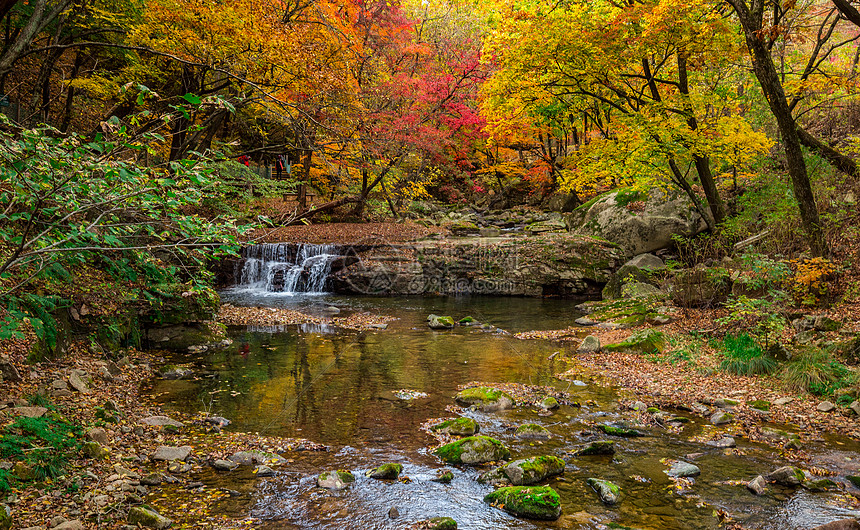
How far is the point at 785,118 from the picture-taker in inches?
310

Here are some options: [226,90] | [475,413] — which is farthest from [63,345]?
[226,90]

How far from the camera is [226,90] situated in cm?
1086

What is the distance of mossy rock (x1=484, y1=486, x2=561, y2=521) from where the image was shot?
401 cm

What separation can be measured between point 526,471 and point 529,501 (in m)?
0.48

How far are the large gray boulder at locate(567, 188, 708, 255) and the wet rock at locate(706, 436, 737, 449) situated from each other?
11.4 meters

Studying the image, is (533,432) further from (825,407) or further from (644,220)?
(644,220)

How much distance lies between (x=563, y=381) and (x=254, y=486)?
5016mm

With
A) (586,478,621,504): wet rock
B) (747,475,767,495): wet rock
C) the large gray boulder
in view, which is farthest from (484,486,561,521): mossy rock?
the large gray boulder

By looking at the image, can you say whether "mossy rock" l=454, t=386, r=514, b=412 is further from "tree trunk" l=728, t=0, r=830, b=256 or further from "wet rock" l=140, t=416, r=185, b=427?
"tree trunk" l=728, t=0, r=830, b=256

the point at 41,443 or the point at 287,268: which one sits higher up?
the point at 287,268

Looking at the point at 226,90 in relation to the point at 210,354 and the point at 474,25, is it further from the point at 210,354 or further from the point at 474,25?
the point at 474,25

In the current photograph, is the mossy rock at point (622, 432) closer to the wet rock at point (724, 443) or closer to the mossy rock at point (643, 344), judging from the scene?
the wet rock at point (724, 443)

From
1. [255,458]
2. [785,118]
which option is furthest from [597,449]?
[785,118]

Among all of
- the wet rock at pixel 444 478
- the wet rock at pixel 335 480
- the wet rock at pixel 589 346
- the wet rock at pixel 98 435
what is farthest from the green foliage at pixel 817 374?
the wet rock at pixel 98 435
